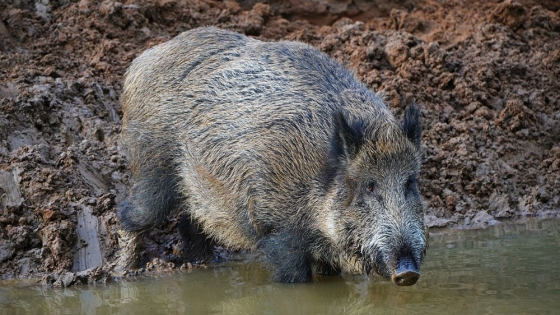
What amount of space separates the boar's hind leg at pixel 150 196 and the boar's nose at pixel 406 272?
254 cm

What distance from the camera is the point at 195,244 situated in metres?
7.86

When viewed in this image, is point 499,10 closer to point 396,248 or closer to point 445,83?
point 445,83

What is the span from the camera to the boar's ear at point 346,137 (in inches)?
248

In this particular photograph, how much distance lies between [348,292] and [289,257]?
545mm

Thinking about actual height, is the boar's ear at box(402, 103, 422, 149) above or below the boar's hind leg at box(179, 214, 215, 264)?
above

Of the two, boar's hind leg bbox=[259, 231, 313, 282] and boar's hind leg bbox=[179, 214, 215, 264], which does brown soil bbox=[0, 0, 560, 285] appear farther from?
boar's hind leg bbox=[259, 231, 313, 282]

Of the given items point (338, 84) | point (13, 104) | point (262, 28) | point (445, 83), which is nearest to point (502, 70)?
point (445, 83)

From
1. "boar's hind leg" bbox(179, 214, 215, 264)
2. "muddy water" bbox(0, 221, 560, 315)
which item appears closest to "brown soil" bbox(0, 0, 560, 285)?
"boar's hind leg" bbox(179, 214, 215, 264)

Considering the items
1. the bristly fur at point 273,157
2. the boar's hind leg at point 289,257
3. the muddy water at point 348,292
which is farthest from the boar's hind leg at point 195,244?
the boar's hind leg at point 289,257

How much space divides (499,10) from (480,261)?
5112mm

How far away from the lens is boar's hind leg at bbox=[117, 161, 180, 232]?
24.6 ft

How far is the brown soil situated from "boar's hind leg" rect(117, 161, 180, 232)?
340mm

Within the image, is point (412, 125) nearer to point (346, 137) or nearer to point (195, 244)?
point (346, 137)

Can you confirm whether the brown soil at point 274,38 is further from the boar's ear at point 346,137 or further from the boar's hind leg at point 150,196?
the boar's ear at point 346,137
